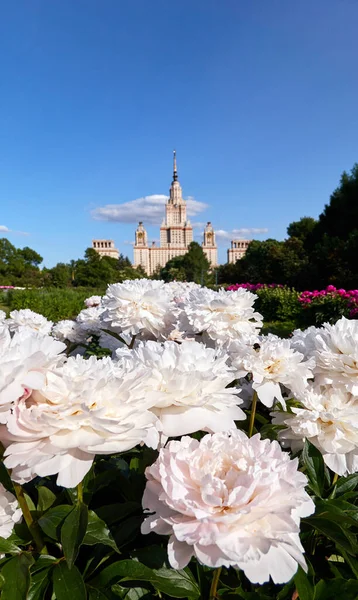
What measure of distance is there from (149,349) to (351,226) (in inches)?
792

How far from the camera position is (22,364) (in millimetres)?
594

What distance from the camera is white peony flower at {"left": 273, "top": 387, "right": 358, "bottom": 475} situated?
2.89 feet

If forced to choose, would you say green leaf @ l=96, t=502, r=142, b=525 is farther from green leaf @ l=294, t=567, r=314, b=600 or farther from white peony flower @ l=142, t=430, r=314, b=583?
green leaf @ l=294, t=567, r=314, b=600

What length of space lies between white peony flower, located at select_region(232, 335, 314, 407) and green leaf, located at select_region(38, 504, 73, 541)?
512mm

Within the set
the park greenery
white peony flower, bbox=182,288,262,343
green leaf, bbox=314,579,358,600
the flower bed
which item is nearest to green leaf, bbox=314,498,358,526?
the flower bed

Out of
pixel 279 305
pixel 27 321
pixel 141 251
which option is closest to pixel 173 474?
pixel 27 321

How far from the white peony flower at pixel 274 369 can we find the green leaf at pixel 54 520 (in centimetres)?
51

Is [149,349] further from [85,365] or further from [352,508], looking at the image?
[352,508]

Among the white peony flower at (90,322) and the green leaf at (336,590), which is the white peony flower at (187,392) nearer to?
the green leaf at (336,590)

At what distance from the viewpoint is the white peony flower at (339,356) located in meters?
0.93

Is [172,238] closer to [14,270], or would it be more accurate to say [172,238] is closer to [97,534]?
[14,270]

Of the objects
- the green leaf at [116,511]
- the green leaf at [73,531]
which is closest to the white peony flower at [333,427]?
the green leaf at [116,511]

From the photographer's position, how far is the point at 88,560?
0.79 meters

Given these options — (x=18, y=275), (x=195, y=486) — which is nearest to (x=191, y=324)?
(x=195, y=486)
